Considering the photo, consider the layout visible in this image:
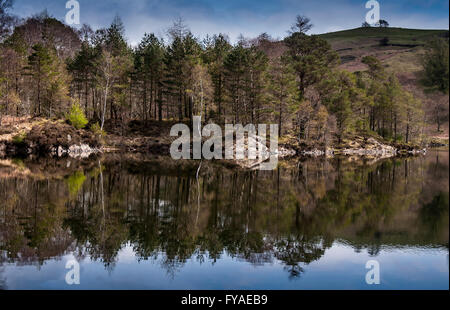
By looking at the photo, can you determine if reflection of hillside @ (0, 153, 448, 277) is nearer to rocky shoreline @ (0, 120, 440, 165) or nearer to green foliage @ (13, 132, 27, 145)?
rocky shoreline @ (0, 120, 440, 165)

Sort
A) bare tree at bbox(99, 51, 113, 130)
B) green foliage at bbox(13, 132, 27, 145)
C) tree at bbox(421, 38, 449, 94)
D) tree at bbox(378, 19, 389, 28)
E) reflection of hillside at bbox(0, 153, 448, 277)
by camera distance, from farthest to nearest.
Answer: tree at bbox(378, 19, 389, 28) < bare tree at bbox(99, 51, 113, 130) < green foliage at bbox(13, 132, 27, 145) < reflection of hillside at bbox(0, 153, 448, 277) < tree at bbox(421, 38, 449, 94)

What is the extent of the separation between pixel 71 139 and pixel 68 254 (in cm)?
4367

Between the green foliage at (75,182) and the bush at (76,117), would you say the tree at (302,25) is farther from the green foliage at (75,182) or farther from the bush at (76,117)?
the green foliage at (75,182)

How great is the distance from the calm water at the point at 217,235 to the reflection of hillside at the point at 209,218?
5 centimetres

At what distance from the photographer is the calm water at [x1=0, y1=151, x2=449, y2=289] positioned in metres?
9.37

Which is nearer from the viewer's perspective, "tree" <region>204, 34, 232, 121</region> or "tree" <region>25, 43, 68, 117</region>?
"tree" <region>25, 43, 68, 117</region>

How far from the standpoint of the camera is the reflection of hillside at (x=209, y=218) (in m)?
11.3

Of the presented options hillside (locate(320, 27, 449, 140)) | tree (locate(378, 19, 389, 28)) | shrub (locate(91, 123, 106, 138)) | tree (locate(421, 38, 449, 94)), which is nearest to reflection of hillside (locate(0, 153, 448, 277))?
tree (locate(421, 38, 449, 94))

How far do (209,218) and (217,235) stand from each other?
2088mm

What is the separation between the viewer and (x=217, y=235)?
504 inches

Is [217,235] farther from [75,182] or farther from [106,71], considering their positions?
[106,71]

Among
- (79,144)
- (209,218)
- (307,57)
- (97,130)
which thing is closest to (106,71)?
(97,130)

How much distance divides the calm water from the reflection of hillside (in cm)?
5
